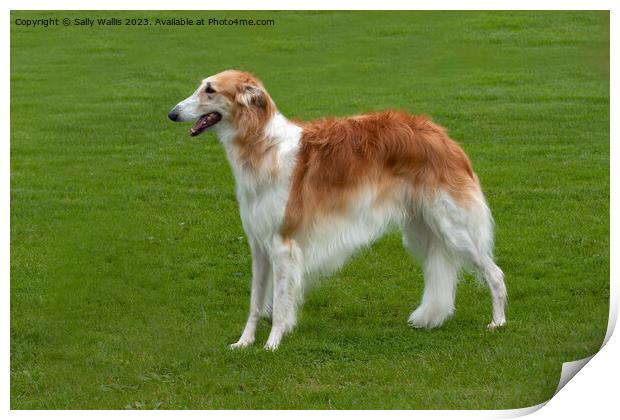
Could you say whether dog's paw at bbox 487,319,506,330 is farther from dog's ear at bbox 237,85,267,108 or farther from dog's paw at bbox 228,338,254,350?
dog's ear at bbox 237,85,267,108

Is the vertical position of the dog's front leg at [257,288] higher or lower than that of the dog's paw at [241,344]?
higher

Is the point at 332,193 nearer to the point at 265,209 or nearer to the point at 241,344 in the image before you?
the point at 265,209

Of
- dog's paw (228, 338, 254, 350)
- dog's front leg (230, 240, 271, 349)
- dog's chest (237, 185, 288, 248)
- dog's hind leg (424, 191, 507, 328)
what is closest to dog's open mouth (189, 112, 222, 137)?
dog's chest (237, 185, 288, 248)

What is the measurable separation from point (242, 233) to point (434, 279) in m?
2.99

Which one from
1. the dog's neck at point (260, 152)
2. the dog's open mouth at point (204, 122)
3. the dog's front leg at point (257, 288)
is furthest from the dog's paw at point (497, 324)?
the dog's open mouth at point (204, 122)

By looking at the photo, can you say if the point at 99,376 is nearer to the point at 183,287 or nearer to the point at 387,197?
the point at 183,287

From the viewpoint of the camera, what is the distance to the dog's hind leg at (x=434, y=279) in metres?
8.57

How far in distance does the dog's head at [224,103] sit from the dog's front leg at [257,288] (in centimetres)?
103

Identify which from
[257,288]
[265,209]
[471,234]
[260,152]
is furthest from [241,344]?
[471,234]

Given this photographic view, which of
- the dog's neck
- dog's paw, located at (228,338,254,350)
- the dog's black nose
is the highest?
the dog's black nose

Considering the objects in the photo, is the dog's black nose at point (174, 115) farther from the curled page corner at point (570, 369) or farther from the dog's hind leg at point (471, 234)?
the curled page corner at point (570, 369)

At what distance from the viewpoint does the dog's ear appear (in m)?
7.89

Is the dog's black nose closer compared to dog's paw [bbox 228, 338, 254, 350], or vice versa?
the dog's black nose

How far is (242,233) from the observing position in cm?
1103
